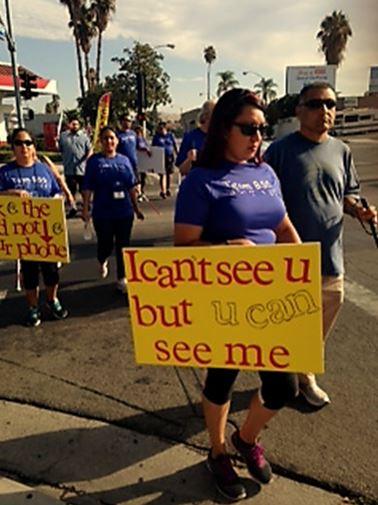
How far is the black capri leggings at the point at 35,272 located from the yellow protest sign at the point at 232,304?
241 centimetres

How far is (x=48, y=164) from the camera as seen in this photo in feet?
14.6

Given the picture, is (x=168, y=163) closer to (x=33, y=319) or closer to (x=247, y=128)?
Result: (x=33, y=319)

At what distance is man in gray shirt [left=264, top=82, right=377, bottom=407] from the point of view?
2.73 meters

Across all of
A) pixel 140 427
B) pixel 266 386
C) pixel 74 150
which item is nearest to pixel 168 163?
pixel 74 150

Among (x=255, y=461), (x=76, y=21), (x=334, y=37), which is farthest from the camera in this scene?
(x=334, y=37)

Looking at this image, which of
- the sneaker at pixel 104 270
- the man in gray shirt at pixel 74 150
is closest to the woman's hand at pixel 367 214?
the sneaker at pixel 104 270

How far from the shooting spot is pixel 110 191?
16.3 ft

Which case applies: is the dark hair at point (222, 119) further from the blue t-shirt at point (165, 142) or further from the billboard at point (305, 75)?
the billboard at point (305, 75)

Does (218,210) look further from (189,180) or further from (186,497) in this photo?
(186,497)

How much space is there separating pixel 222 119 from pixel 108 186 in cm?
301

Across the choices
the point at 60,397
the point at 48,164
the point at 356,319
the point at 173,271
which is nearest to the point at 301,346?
the point at 173,271

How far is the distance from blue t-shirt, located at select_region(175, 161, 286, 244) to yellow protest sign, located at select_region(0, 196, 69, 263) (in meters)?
2.18

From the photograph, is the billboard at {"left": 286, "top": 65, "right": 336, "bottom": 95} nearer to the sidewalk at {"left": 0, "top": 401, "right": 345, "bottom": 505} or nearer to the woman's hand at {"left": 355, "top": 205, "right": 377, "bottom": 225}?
the woman's hand at {"left": 355, "top": 205, "right": 377, "bottom": 225}

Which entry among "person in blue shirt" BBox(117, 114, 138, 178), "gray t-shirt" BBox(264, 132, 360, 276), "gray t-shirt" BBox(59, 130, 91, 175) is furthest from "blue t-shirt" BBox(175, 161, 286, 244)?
"gray t-shirt" BBox(59, 130, 91, 175)
